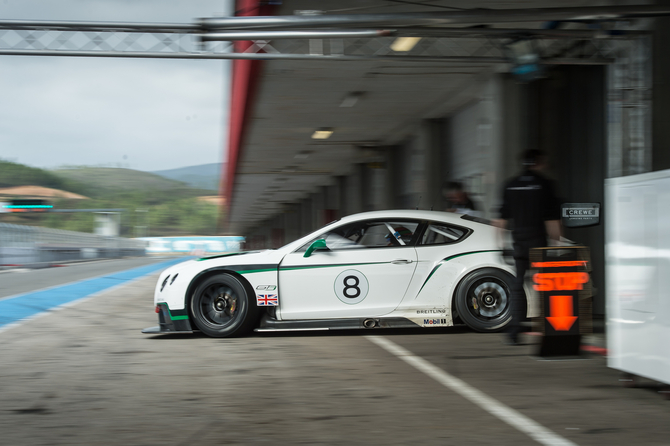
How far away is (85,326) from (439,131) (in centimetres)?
942

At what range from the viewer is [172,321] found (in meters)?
6.98

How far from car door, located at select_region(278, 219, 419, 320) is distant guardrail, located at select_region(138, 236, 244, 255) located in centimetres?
7109

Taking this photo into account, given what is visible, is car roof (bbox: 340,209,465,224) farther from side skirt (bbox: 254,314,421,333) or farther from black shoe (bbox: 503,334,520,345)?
black shoe (bbox: 503,334,520,345)

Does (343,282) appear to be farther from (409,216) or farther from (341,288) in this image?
(409,216)

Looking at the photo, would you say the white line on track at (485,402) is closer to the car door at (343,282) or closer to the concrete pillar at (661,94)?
the car door at (343,282)

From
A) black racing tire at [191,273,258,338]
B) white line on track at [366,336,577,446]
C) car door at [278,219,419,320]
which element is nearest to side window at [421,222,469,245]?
car door at [278,219,419,320]

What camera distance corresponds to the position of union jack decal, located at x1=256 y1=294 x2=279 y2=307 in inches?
271

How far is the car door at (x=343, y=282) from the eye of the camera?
688 cm

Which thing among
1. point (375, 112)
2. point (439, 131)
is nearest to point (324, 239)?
point (375, 112)

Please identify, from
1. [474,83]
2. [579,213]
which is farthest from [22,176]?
[579,213]

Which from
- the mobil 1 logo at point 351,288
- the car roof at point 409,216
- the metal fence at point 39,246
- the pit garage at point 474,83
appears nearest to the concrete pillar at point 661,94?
the pit garage at point 474,83

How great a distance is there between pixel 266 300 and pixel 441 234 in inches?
79.2

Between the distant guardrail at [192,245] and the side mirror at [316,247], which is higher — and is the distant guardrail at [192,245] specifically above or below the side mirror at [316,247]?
above

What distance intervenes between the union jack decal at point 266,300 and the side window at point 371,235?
0.59 metres
